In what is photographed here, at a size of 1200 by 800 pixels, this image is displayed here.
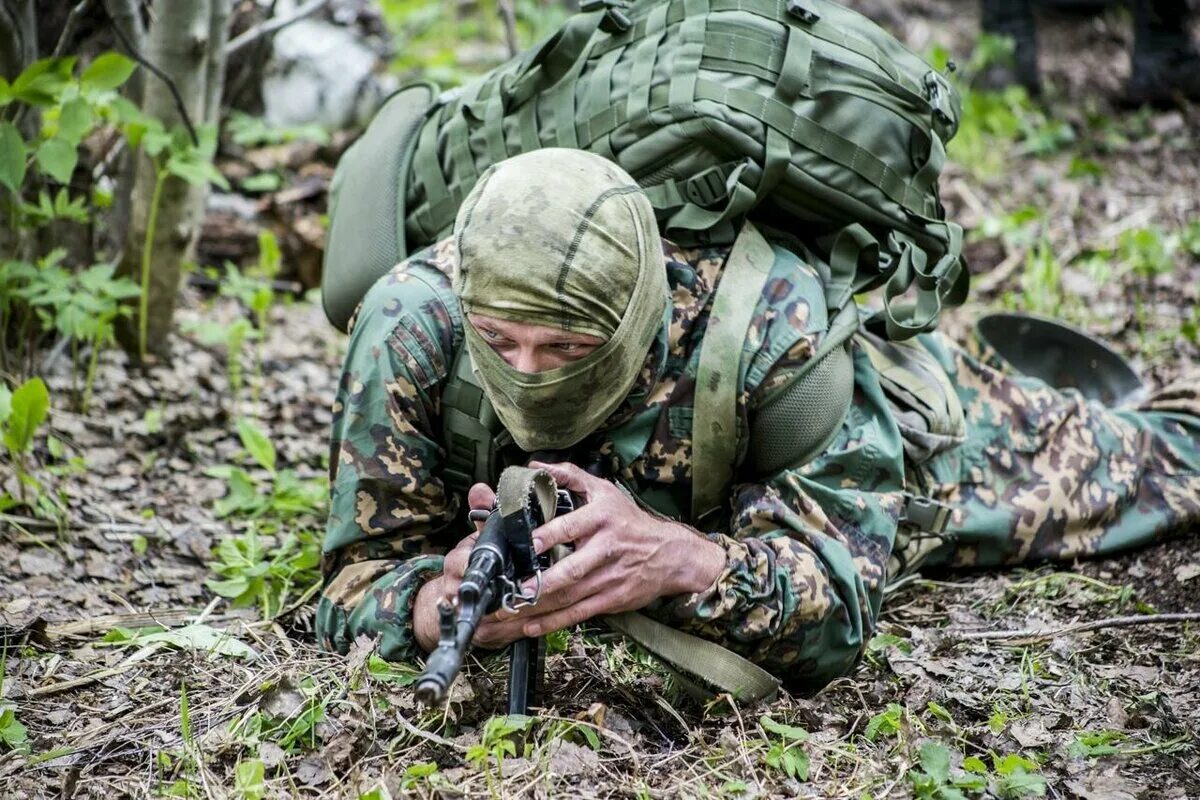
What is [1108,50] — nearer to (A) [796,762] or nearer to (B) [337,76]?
(B) [337,76]

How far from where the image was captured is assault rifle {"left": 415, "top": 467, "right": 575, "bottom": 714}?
2221mm

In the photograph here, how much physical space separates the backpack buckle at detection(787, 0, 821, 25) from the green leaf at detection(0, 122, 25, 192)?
7.66 ft

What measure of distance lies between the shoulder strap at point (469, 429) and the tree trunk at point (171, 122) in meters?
2.22

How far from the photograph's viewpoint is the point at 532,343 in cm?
279

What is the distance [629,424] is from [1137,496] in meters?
2.16

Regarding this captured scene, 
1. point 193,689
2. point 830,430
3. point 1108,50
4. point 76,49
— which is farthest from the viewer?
point 1108,50

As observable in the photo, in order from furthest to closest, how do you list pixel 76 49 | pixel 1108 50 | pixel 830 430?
1. pixel 1108 50
2. pixel 76 49
3. pixel 830 430

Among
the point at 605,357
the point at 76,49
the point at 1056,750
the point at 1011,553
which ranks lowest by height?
the point at 1011,553

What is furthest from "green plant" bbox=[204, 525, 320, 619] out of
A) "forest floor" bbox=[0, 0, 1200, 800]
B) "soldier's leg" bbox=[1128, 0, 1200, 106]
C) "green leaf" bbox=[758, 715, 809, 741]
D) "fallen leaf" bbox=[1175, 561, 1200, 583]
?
"soldier's leg" bbox=[1128, 0, 1200, 106]

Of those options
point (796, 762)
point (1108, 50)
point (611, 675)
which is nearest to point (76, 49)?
point (611, 675)

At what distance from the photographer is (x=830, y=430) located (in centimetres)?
324

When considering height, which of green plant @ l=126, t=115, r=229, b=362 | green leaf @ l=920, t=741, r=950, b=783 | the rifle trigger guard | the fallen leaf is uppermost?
green plant @ l=126, t=115, r=229, b=362

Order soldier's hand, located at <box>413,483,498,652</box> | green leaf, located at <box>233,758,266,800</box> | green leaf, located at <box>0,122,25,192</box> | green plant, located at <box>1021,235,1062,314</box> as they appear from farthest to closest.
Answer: green plant, located at <box>1021,235,1062,314</box> < green leaf, located at <box>0,122,25,192</box> < soldier's hand, located at <box>413,483,498,652</box> < green leaf, located at <box>233,758,266,800</box>

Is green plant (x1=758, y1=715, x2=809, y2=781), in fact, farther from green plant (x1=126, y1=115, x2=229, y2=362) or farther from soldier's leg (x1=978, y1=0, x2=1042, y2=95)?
soldier's leg (x1=978, y1=0, x2=1042, y2=95)
